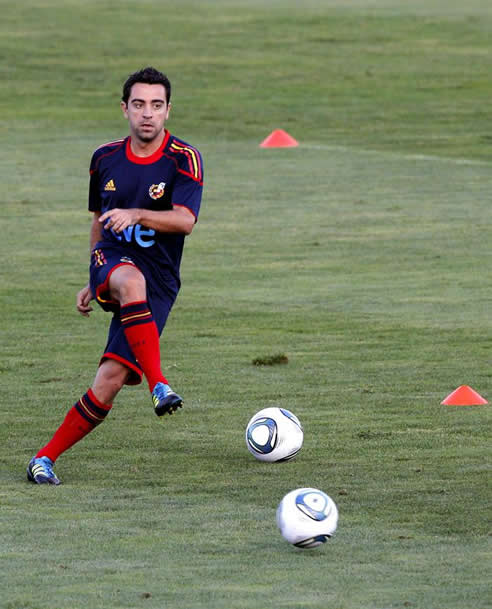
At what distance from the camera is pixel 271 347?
12.0m

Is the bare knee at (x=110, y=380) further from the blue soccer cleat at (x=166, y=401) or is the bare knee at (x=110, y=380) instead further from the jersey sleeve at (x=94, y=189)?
the jersey sleeve at (x=94, y=189)

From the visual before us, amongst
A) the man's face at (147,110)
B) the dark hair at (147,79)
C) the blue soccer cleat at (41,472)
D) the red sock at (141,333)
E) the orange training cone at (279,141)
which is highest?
the orange training cone at (279,141)

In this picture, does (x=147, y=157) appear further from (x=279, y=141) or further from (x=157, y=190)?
(x=279, y=141)

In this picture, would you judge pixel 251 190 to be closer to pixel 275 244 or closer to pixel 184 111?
pixel 275 244

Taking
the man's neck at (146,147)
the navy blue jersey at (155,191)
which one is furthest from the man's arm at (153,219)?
the man's neck at (146,147)

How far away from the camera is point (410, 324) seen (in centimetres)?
1282

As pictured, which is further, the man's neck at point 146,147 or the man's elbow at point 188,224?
the man's neck at point 146,147

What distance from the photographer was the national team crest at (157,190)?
26.4ft

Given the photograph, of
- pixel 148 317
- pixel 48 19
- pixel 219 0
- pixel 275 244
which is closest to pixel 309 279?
pixel 275 244

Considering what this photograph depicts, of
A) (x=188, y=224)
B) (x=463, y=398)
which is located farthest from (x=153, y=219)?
(x=463, y=398)

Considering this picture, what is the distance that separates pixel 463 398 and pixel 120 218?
122 inches

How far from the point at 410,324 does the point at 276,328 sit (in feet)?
3.64

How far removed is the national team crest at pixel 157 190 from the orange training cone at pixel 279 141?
16.4 m

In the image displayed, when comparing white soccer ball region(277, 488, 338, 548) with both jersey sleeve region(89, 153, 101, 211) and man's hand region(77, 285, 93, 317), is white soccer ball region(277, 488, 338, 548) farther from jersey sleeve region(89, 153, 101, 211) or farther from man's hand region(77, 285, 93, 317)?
jersey sleeve region(89, 153, 101, 211)
